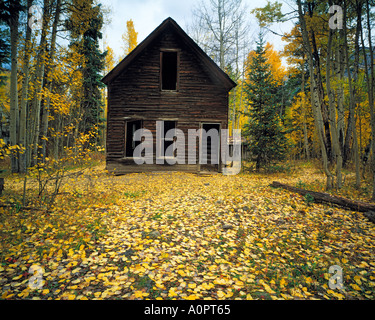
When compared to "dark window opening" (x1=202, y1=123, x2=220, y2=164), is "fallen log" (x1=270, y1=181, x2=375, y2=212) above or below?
below

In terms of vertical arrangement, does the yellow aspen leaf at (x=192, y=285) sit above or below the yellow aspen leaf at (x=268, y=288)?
above

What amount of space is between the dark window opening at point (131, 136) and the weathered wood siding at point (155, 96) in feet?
2.24

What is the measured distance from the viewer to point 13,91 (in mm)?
8945

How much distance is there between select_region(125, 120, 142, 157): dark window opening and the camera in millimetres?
11477

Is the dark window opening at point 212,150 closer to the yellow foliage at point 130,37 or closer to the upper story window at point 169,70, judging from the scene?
the upper story window at point 169,70

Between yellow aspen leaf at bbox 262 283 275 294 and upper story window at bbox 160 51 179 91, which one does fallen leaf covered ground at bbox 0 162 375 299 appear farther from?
upper story window at bbox 160 51 179 91

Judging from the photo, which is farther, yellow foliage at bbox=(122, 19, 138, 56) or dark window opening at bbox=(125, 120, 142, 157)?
yellow foliage at bbox=(122, 19, 138, 56)

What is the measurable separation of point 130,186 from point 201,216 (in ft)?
13.1

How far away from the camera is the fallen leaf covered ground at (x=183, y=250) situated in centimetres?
267

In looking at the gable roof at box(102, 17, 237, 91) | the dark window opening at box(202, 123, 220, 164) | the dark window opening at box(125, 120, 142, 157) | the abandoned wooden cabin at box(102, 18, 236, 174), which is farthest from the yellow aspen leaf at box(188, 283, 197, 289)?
the gable roof at box(102, 17, 237, 91)

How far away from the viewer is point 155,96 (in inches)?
435
